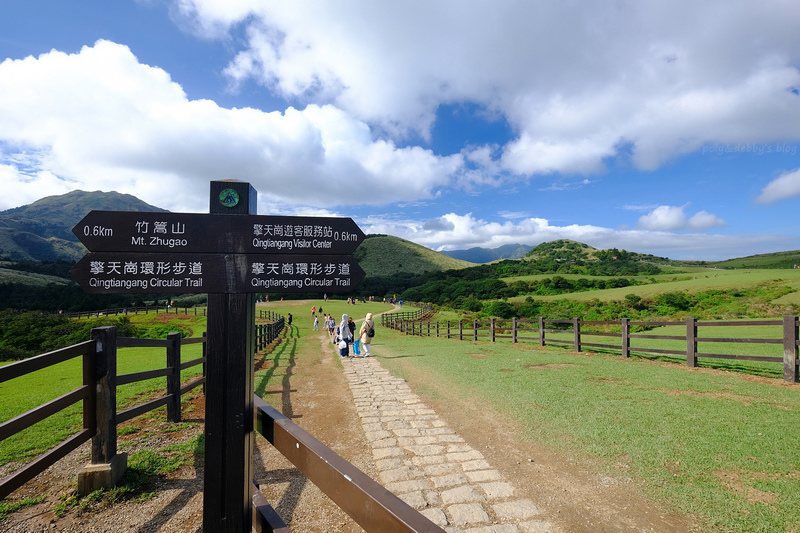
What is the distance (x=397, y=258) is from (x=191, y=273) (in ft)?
511

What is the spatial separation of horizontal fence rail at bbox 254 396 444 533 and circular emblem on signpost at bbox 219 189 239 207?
53.9 inches

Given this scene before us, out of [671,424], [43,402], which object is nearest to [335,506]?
[671,424]

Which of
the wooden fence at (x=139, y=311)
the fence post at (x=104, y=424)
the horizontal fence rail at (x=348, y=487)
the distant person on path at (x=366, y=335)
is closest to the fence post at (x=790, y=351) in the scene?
the horizontal fence rail at (x=348, y=487)

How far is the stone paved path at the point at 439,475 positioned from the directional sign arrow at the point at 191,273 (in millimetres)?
2346

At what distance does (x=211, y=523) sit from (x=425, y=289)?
267 feet

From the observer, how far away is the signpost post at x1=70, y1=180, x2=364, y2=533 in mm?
2195

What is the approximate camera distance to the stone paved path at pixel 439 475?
3.06 m

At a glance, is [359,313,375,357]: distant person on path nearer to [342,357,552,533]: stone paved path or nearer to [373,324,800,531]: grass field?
[373,324,800,531]: grass field

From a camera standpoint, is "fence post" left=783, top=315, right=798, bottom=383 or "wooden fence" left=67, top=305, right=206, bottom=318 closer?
"fence post" left=783, top=315, right=798, bottom=383

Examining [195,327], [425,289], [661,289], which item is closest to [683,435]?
[195,327]

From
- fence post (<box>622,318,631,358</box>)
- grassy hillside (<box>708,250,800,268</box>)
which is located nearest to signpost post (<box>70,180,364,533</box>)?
fence post (<box>622,318,631,358</box>)

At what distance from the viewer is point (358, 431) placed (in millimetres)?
5395

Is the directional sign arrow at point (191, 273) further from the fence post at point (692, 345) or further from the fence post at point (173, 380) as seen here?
the fence post at point (692, 345)

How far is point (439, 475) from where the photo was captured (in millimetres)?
3854
